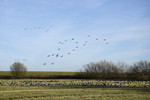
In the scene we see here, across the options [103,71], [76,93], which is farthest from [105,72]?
[76,93]

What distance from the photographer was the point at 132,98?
60.5 feet

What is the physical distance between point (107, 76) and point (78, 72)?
10.6 metres

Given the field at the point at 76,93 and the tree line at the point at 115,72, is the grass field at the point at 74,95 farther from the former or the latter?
the tree line at the point at 115,72

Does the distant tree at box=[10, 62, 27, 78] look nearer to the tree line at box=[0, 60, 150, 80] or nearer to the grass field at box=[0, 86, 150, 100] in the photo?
the tree line at box=[0, 60, 150, 80]

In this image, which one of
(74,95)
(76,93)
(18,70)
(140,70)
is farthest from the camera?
(18,70)

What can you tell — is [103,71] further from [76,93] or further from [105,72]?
[76,93]

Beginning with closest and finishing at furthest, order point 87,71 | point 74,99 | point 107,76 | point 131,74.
Answer: point 74,99 → point 131,74 → point 107,76 → point 87,71

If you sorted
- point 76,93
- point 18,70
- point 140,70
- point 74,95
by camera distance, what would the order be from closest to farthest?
point 74,95 → point 76,93 → point 140,70 → point 18,70

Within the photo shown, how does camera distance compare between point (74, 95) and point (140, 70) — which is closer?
point (74, 95)

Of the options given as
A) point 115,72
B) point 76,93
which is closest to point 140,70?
point 115,72

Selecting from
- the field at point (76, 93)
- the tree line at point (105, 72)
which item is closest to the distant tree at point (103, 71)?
the tree line at point (105, 72)

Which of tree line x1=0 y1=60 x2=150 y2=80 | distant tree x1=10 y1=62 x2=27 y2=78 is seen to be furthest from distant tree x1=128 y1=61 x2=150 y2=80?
distant tree x1=10 y1=62 x2=27 y2=78

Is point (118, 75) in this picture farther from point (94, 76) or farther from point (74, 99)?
point (74, 99)

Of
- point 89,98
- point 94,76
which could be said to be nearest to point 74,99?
point 89,98
